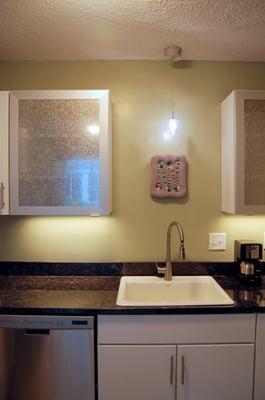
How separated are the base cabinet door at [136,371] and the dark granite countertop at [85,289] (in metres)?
0.21

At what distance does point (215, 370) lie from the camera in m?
1.36

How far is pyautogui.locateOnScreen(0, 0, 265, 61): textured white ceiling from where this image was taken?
4.38ft

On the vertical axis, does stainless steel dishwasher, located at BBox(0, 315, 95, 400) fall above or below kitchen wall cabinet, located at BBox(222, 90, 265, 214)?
below

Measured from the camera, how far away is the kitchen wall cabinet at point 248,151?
1586 millimetres

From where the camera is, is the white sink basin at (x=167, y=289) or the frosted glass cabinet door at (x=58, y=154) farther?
the white sink basin at (x=167, y=289)

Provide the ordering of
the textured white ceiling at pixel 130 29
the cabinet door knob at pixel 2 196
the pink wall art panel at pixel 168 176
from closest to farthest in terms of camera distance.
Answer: the textured white ceiling at pixel 130 29 → the cabinet door knob at pixel 2 196 → the pink wall art panel at pixel 168 176

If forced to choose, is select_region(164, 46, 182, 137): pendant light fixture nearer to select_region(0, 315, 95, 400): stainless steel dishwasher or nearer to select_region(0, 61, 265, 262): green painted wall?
select_region(0, 61, 265, 262): green painted wall

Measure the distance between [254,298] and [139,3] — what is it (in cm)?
168

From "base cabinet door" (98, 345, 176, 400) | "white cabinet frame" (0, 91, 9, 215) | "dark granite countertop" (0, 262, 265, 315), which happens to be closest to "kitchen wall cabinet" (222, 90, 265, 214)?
"dark granite countertop" (0, 262, 265, 315)

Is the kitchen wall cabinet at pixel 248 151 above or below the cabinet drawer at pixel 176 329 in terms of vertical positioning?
above

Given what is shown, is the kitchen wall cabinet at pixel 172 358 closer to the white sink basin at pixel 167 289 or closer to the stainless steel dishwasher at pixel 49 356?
the stainless steel dishwasher at pixel 49 356

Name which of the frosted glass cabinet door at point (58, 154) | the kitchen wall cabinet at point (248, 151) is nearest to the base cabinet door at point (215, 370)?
the kitchen wall cabinet at point (248, 151)

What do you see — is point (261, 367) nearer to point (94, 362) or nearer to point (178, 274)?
point (178, 274)

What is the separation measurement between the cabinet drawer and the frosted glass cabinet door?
0.62 meters
